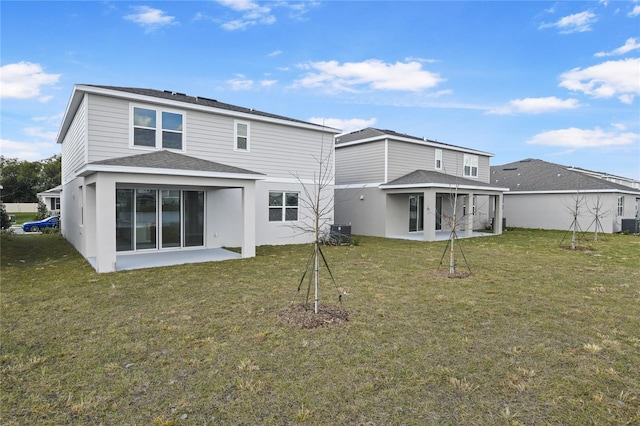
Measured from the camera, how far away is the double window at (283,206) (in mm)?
14305

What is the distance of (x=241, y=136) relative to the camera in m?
13.2

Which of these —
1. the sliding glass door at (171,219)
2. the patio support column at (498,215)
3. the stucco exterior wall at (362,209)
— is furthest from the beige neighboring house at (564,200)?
the sliding glass door at (171,219)

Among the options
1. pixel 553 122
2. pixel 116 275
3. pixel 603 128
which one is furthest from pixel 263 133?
pixel 603 128

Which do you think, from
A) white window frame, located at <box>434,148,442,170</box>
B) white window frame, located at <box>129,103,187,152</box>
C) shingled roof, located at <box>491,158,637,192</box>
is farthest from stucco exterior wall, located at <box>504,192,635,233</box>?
white window frame, located at <box>129,103,187,152</box>

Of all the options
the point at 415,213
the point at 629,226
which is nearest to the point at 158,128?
the point at 415,213

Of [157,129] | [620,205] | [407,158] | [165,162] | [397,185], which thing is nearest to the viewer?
[165,162]

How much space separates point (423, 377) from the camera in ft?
11.8

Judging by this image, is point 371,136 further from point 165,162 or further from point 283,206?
point 165,162

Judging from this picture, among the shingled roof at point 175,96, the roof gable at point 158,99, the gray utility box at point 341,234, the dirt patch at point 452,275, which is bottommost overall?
the dirt patch at point 452,275

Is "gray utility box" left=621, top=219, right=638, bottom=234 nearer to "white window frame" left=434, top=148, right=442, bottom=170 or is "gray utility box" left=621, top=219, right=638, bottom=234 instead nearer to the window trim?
the window trim

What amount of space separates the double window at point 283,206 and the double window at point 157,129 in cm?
411

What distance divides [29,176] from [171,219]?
46201mm

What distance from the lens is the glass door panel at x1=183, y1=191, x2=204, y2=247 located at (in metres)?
12.5

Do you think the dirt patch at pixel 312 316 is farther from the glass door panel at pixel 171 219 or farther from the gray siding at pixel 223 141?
the gray siding at pixel 223 141
